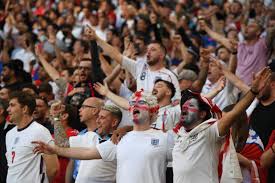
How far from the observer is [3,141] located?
1077cm

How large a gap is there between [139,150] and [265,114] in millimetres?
2333

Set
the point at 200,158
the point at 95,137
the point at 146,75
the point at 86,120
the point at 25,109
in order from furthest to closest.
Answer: the point at 146,75
the point at 86,120
the point at 25,109
the point at 95,137
the point at 200,158

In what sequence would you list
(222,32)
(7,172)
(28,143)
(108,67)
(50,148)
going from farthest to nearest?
(222,32)
(108,67)
(7,172)
(28,143)
(50,148)

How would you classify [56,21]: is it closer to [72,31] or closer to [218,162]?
[72,31]

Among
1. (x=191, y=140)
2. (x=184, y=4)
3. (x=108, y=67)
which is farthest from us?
(x=184, y=4)

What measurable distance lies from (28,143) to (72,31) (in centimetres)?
1127

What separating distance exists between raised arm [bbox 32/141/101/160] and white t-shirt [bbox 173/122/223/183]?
113cm

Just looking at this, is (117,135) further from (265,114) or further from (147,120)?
(265,114)

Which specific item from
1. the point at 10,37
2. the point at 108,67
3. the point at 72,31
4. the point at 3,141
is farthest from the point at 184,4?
the point at 3,141

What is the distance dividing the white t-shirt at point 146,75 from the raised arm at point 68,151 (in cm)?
230

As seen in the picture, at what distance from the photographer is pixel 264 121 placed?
10.3 metres

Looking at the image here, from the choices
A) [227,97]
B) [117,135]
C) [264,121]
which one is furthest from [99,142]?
[227,97]

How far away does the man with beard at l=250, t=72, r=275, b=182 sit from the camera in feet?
33.7

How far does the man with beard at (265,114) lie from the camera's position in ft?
33.7
